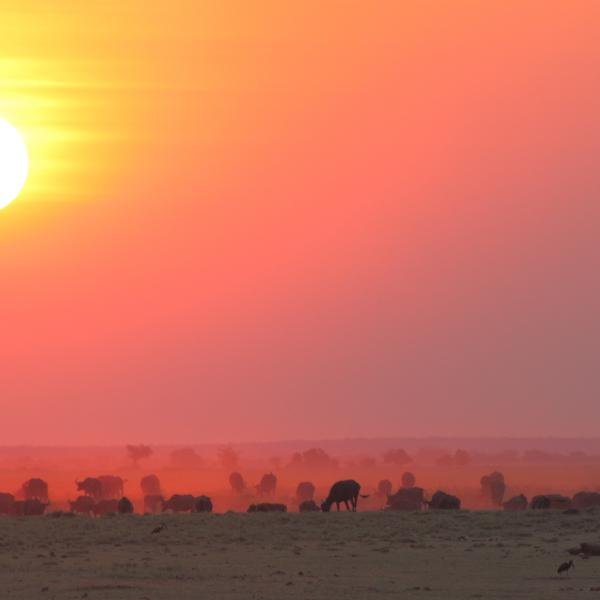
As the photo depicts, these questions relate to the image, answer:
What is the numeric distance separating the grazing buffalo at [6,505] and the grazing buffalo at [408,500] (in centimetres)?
2506

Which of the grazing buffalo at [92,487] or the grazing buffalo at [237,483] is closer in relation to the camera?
the grazing buffalo at [92,487]

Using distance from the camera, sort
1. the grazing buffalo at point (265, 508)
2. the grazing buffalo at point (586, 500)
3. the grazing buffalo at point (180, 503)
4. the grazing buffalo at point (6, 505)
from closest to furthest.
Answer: the grazing buffalo at point (265, 508)
the grazing buffalo at point (586, 500)
the grazing buffalo at point (180, 503)
the grazing buffalo at point (6, 505)

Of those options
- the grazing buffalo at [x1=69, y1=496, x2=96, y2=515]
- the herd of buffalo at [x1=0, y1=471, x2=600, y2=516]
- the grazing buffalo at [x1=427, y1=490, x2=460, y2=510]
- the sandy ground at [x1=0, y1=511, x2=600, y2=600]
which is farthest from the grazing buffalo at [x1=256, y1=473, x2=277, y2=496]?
the sandy ground at [x1=0, y1=511, x2=600, y2=600]

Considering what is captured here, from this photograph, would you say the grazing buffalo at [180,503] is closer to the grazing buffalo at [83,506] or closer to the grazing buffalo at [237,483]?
the grazing buffalo at [83,506]

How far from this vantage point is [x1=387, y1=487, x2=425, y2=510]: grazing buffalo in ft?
255

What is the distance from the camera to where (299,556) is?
48.6m

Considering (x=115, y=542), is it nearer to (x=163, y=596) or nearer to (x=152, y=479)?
(x=163, y=596)

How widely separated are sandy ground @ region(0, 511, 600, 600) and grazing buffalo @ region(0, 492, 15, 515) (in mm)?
28527

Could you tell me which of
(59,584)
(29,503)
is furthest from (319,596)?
(29,503)

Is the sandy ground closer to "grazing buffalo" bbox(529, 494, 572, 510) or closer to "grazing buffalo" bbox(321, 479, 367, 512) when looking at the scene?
"grazing buffalo" bbox(529, 494, 572, 510)

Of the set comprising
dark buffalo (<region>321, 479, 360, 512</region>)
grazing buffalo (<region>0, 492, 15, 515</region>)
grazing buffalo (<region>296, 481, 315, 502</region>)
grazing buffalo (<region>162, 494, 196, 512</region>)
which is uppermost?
grazing buffalo (<region>296, 481, 315, 502</region>)

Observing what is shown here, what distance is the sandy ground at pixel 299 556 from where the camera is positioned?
40.0 metres

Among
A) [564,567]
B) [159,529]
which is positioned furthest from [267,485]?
[564,567]

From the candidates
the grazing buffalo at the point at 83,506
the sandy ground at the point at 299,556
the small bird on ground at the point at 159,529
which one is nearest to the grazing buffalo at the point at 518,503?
the sandy ground at the point at 299,556
